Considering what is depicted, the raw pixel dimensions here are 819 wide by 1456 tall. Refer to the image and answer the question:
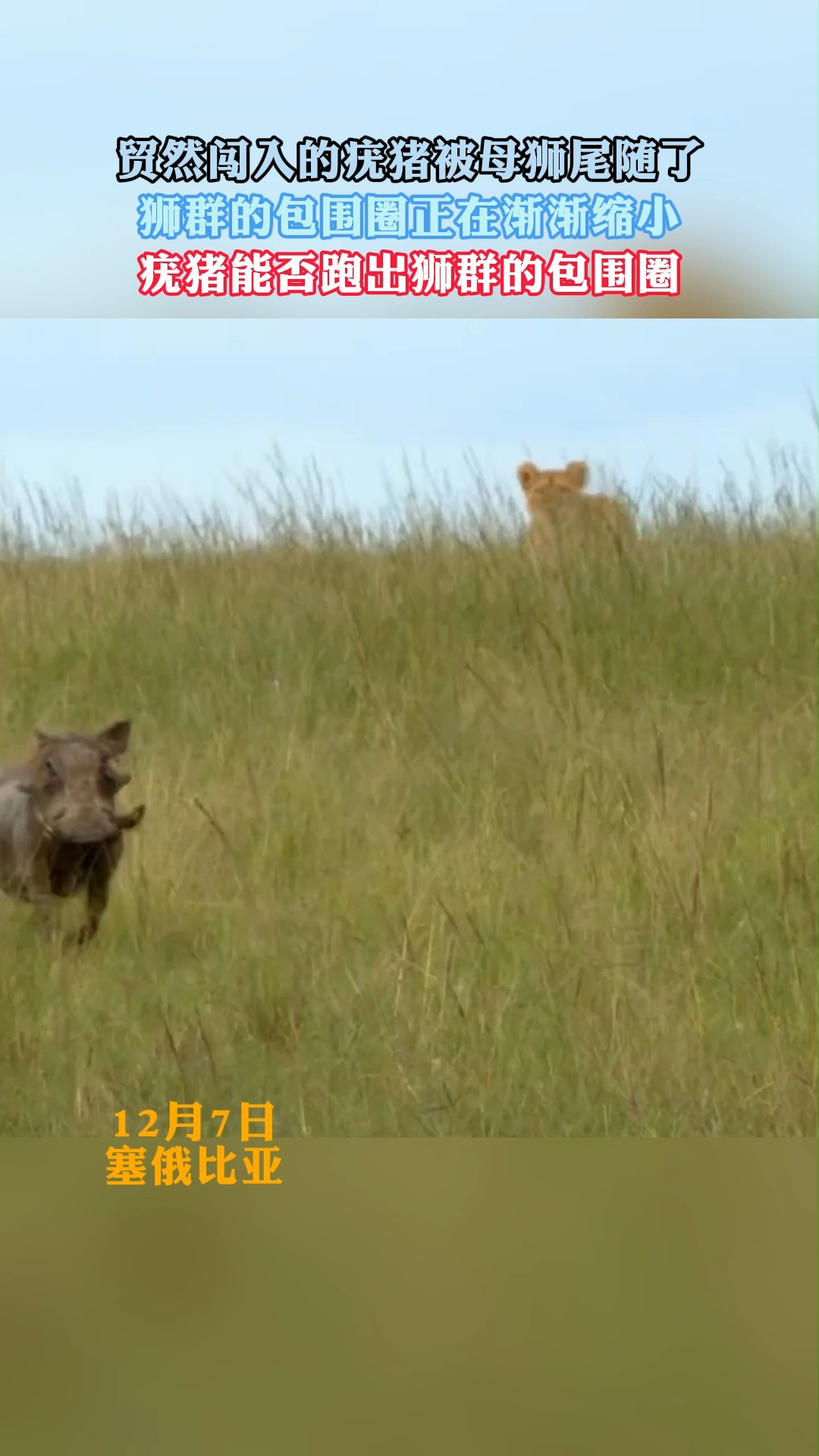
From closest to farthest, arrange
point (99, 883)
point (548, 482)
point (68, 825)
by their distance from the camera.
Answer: point (68, 825)
point (99, 883)
point (548, 482)

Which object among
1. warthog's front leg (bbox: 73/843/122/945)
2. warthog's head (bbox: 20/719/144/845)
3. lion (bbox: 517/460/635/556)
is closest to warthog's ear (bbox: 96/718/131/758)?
warthog's head (bbox: 20/719/144/845)

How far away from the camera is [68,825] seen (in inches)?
168

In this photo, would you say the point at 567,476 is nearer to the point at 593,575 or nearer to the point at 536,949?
the point at 593,575

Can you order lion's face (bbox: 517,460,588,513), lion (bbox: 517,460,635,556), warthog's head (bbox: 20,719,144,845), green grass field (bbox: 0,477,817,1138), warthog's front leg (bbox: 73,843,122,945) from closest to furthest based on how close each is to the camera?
green grass field (bbox: 0,477,817,1138), warthog's head (bbox: 20,719,144,845), warthog's front leg (bbox: 73,843,122,945), lion (bbox: 517,460,635,556), lion's face (bbox: 517,460,588,513)

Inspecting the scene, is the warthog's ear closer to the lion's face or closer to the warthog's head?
the warthog's head

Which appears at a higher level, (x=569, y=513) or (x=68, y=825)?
(x=569, y=513)

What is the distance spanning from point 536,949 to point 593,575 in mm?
2474

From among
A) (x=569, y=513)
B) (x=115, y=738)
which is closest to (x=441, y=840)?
(x=115, y=738)

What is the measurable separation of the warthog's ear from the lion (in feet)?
8.27

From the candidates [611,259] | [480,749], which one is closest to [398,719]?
[480,749]

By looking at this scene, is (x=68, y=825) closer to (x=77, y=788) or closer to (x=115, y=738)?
(x=77, y=788)

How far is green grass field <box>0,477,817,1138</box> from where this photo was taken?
363cm

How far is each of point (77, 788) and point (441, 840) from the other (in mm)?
1015

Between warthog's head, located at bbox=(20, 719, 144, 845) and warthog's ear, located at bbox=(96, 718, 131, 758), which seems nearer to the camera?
warthog's head, located at bbox=(20, 719, 144, 845)
